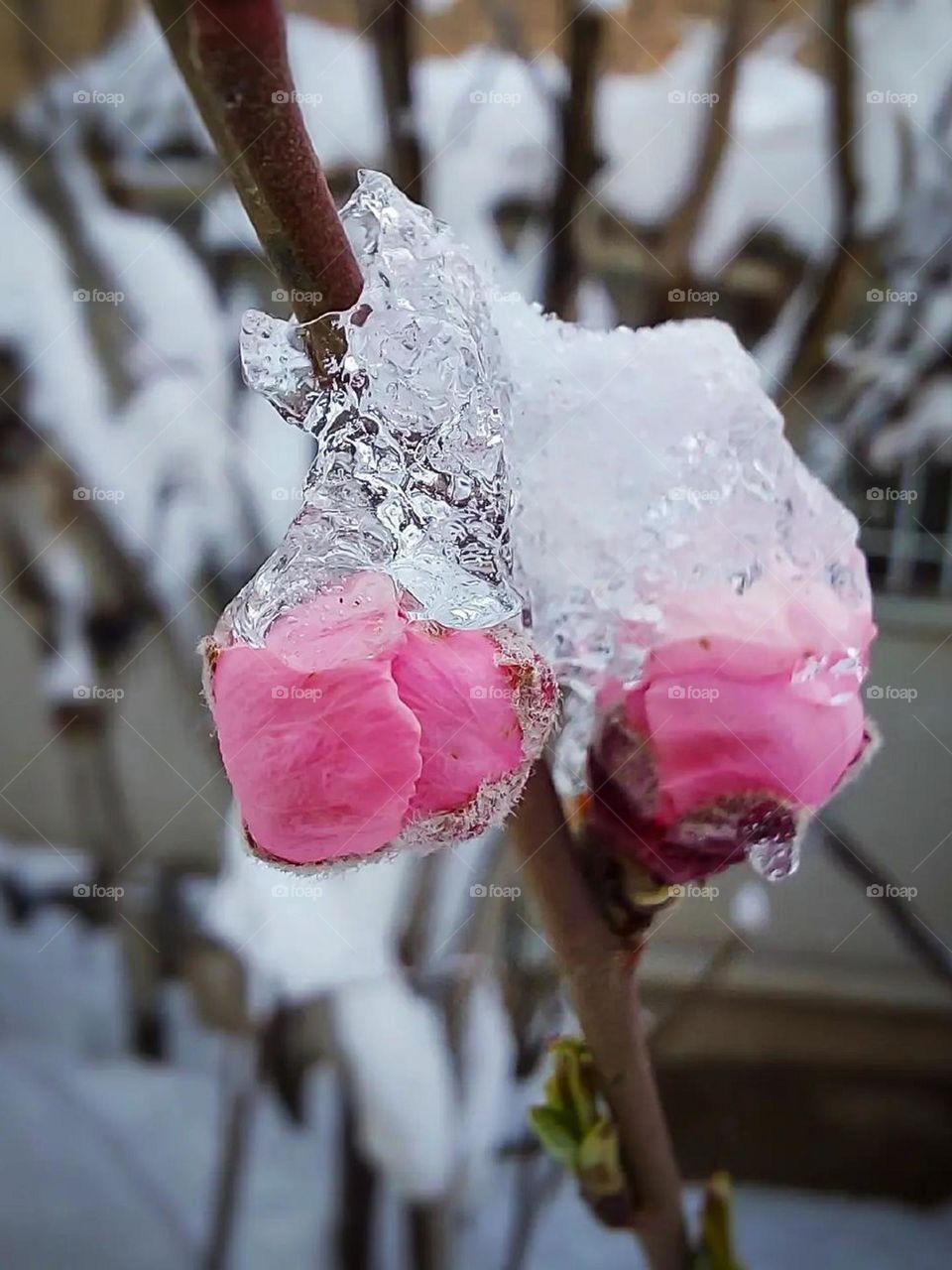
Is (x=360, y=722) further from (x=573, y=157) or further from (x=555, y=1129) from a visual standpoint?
(x=573, y=157)

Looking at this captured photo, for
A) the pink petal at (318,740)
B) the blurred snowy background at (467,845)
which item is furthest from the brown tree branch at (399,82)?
the pink petal at (318,740)

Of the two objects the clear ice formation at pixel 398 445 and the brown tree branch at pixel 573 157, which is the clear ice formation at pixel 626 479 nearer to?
the clear ice formation at pixel 398 445

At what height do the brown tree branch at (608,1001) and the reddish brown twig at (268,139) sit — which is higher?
the reddish brown twig at (268,139)

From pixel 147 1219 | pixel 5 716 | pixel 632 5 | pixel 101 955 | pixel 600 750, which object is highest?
pixel 632 5

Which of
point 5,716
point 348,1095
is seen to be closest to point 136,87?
point 5,716

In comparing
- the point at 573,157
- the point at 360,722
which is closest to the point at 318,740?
the point at 360,722

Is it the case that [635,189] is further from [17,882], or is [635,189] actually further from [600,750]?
[17,882]
